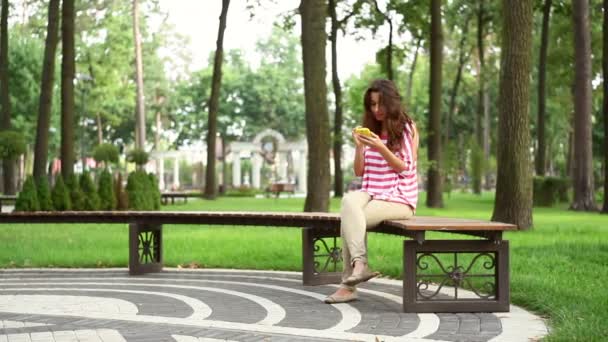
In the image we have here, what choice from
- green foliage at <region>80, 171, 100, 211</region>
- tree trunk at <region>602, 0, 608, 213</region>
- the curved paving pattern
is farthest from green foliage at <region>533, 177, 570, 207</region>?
the curved paving pattern

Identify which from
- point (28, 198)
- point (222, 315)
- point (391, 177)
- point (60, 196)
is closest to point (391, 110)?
point (391, 177)

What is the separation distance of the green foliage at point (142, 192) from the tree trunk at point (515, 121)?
1059 cm

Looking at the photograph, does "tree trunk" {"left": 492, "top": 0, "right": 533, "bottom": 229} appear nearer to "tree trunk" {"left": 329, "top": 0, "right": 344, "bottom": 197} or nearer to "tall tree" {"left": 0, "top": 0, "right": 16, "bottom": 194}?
"tree trunk" {"left": 329, "top": 0, "right": 344, "bottom": 197}

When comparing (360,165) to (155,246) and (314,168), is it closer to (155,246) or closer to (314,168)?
(155,246)

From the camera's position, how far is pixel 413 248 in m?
6.97

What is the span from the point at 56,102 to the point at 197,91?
1419 centimetres

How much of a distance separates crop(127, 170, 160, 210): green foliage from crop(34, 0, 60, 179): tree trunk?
8.63 ft

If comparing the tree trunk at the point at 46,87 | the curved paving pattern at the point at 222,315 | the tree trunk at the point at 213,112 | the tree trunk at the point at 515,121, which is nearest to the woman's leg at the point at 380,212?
the curved paving pattern at the point at 222,315

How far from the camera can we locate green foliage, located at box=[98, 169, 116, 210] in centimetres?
2192

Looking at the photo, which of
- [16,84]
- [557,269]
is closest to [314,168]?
[557,269]

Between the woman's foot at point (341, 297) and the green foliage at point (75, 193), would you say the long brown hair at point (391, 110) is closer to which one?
the woman's foot at point (341, 297)

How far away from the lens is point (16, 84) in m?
50.0

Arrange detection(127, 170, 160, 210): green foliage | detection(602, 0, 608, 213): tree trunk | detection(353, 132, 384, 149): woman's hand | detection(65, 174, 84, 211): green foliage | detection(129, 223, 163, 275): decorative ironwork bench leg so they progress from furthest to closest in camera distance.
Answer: detection(602, 0, 608, 213): tree trunk → detection(127, 170, 160, 210): green foliage → detection(65, 174, 84, 211): green foliage → detection(129, 223, 163, 275): decorative ironwork bench leg → detection(353, 132, 384, 149): woman's hand

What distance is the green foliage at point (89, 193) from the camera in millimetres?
21281
